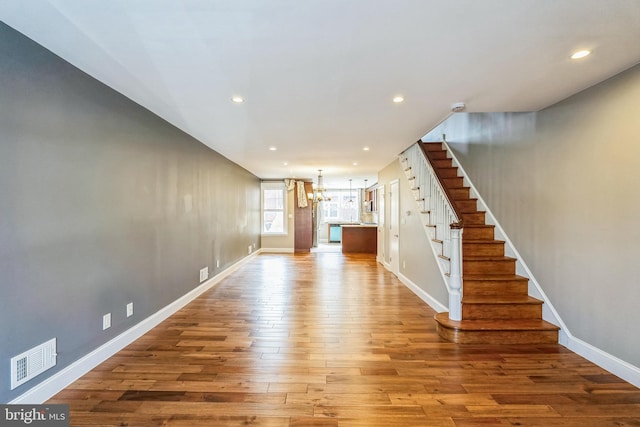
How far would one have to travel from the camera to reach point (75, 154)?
210 centimetres

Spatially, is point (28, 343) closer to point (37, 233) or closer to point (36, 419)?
point (36, 419)

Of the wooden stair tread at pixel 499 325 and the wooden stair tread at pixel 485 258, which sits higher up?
the wooden stair tread at pixel 485 258

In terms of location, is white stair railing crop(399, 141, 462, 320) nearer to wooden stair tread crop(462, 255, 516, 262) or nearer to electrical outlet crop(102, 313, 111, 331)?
wooden stair tread crop(462, 255, 516, 262)

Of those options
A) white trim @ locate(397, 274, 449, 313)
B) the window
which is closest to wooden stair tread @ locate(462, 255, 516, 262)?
white trim @ locate(397, 274, 449, 313)

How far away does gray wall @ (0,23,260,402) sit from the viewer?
5.53 ft

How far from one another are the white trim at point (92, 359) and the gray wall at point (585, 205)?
14.6 feet

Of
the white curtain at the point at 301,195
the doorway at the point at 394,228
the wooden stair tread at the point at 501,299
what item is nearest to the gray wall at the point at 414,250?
the doorway at the point at 394,228

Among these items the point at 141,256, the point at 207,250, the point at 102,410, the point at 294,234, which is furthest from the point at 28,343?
the point at 294,234

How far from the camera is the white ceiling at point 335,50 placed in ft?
4.96

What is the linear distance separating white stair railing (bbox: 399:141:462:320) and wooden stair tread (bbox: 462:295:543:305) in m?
0.23

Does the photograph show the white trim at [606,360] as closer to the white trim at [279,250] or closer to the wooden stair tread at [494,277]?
the wooden stair tread at [494,277]

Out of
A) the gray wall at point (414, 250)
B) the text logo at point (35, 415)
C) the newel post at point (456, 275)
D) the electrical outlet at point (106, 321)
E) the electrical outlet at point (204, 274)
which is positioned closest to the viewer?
the text logo at point (35, 415)

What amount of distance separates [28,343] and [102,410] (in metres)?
0.67

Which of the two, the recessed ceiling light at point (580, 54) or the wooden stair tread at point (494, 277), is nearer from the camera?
the recessed ceiling light at point (580, 54)
